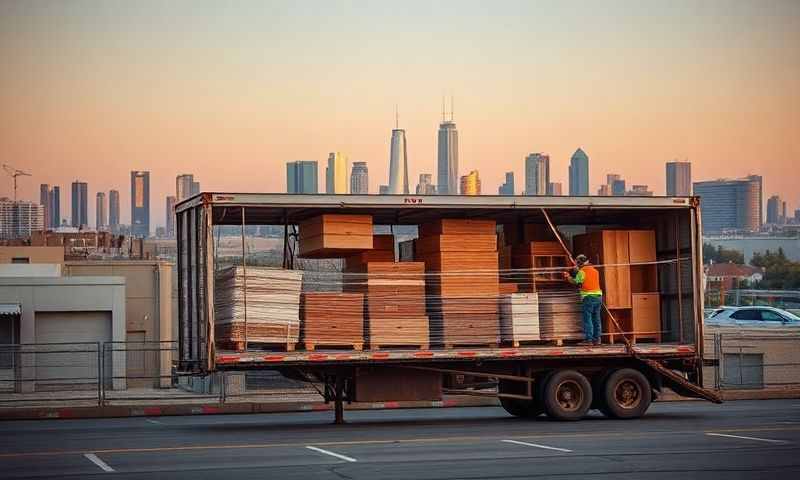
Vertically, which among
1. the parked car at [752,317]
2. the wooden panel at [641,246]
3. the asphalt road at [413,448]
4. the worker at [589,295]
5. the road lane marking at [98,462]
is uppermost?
the wooden panel at [641,246]

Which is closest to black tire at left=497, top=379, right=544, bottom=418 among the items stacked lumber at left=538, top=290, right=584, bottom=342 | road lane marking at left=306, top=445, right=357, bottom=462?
stacked lumber at left=538, top=290, right=584, bottom=342

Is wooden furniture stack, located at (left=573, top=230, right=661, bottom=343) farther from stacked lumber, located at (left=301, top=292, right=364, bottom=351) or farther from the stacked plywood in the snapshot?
stacked lumber, located at (left=301, top=292, right=364, bottom=351)

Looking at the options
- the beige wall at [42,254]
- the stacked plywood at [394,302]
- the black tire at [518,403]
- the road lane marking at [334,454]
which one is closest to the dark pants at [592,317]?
the black tire at [518,403]

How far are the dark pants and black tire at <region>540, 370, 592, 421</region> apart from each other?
67 centimetres

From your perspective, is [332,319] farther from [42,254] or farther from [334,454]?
[42,254]

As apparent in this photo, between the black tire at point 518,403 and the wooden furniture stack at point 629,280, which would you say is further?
the wooden furniture stack at point 629,280

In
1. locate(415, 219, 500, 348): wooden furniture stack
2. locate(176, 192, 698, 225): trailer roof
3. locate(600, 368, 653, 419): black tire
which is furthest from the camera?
locate(600, 368, 653, 419): black tire

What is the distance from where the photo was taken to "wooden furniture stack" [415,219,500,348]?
68.7 feet

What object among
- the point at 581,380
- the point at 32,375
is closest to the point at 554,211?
the point at 581,380

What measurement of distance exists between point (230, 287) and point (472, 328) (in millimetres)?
3998

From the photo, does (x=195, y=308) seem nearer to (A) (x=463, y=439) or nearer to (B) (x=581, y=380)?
(A) (x=463, y=439)

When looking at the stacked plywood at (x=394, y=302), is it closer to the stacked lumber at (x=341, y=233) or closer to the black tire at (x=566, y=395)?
the stacked lumber at (x=341, y=233)

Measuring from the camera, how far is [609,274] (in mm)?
21969

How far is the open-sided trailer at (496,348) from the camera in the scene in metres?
19.9
